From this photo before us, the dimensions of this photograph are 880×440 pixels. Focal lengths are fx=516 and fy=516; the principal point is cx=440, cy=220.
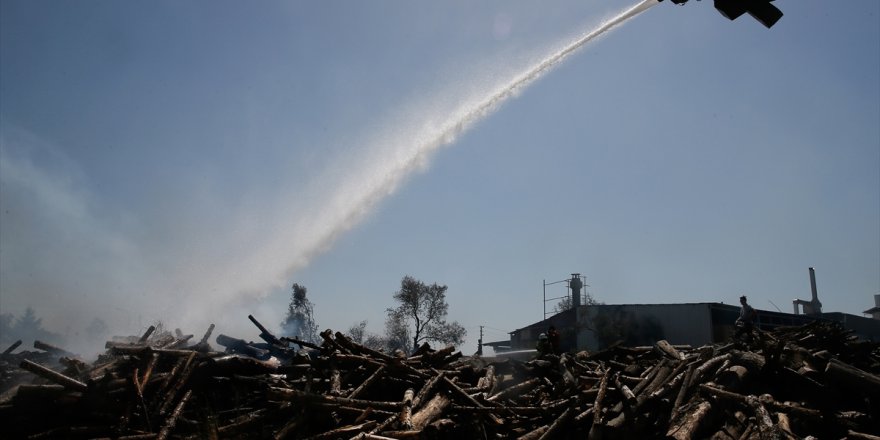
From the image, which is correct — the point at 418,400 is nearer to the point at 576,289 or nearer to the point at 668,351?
the point at 668,351

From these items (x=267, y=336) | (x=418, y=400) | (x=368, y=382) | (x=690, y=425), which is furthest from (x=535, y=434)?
(x=267, y=336)

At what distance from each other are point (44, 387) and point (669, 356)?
40.4ft

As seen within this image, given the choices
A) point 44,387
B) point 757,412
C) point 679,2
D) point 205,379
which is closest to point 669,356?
point 757,412

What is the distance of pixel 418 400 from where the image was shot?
902 cm

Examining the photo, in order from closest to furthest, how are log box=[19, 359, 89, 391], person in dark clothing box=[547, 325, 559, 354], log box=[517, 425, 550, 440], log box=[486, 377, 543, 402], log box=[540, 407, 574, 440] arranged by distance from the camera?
1. log box=[540, 407, 574, 440]
2. log box=[517, 425, 550, 440]
3. log box=[19, 359, 89, 391]
4. log box=[486, 377, 543, 402]
5. person in dark clothing box=[547, 325, 559, 354]

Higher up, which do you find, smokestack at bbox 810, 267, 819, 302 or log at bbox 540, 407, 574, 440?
smokestack at bbox 810, 267, 819, 302

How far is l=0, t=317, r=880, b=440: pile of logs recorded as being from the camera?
790 centimetres

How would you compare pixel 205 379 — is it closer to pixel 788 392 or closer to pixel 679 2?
pixel 679 2

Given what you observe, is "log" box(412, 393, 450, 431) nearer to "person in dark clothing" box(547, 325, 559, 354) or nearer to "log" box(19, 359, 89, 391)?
"log" box(19, 359, 89, 391)

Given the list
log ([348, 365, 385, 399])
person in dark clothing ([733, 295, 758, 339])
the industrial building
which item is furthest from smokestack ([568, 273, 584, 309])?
log ([348, 365, 385, 399])

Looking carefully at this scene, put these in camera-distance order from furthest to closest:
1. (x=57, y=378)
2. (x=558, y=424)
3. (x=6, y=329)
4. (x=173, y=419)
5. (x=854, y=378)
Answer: (x=6, y=329) < (x=57, y=378) < (x=173, y=419) < (x=854, y=378) < (x=558, y=424)

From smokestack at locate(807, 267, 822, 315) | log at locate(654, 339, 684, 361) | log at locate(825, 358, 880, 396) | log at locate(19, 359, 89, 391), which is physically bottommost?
log at locate(19, 359, 89, 391)

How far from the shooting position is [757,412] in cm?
761

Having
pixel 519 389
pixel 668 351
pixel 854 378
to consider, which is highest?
Answer: pixel 668 351
